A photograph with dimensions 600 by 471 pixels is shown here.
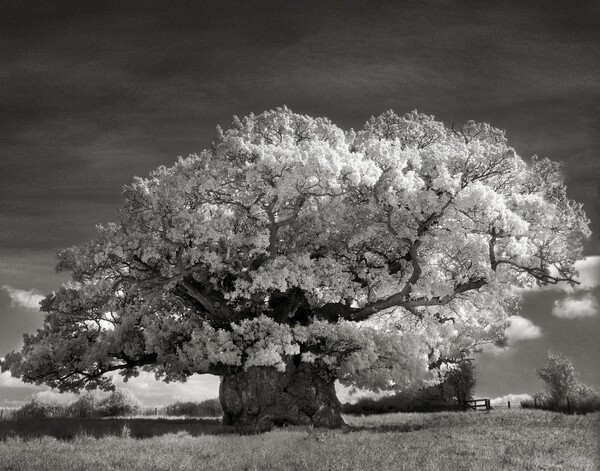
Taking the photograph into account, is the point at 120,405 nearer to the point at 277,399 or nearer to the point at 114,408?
the point at 114,408

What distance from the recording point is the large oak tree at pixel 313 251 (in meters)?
22.1

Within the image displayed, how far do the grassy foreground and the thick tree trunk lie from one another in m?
4.13

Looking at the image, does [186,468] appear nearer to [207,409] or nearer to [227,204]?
[227,204]

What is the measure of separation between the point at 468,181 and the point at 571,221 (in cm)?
451

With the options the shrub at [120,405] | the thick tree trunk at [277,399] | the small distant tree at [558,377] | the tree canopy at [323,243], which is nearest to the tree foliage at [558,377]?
the small distant tree at [558,377]

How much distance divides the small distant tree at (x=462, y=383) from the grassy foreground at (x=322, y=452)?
23498 mm

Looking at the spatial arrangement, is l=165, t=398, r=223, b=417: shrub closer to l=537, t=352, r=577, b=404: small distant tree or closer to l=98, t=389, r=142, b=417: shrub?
l=98, t=389, r=142, b=417: shrub

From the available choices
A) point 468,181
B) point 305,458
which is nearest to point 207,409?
point 468,181

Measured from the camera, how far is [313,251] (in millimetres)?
25391

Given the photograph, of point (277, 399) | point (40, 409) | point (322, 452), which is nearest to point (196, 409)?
point (40, 409)

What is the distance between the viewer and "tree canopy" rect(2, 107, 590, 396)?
72.3 feet

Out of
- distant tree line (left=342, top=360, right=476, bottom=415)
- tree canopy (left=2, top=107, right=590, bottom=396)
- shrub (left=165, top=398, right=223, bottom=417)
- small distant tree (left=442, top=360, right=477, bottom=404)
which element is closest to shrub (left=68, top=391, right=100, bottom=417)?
shrub (left=165, top=398, right=223, bottom=417)

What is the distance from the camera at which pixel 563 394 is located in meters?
40.2

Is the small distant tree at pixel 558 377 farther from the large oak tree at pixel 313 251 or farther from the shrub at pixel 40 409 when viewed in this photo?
the shrub at pixel 40 409
